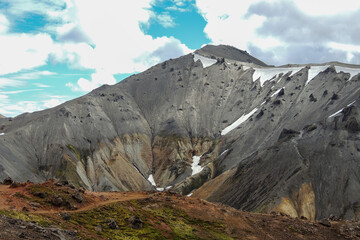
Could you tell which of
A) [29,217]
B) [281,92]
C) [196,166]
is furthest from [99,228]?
[281,92]

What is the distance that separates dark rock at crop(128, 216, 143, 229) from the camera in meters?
33.1

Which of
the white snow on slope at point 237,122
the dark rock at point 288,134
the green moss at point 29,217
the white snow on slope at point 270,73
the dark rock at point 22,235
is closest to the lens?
the dark rock at point 22,235

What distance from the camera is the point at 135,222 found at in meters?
33.5

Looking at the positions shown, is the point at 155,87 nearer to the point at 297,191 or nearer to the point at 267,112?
the point at 267,112

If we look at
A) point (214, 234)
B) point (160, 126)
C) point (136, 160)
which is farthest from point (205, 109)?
point (214, 234)

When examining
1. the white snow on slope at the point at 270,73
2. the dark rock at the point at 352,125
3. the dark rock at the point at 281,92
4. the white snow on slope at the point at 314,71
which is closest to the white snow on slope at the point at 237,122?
the dark rock at the point at 281,92

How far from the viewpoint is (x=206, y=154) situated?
153 metres

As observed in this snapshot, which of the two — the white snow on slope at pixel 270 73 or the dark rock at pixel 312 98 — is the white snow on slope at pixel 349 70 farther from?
the white snow on slope at pixel 270 73

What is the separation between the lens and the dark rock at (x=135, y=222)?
33.1m

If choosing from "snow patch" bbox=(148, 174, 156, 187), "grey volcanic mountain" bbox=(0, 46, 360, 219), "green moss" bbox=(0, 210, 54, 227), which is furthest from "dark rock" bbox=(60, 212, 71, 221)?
"snow patch" bbox=(148, 174, 156, 187)

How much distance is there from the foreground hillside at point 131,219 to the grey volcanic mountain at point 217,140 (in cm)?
4450

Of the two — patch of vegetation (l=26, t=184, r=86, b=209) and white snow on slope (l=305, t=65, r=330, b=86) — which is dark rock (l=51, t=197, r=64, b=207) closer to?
patch of vegetation (l=26, t=184, r=86, b=209)

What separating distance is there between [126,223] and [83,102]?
141 metres

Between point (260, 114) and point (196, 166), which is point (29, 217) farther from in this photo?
point (260, 114)
